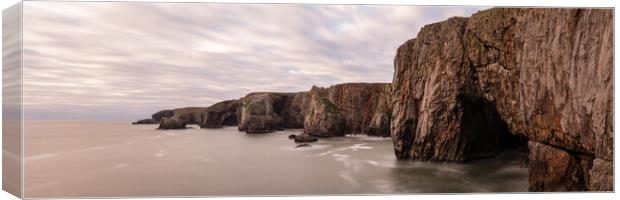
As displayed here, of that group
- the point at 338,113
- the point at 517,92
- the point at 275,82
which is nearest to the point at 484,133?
the point at 517,92

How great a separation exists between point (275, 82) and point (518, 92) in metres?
9.12

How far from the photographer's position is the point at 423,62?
19.4 metres

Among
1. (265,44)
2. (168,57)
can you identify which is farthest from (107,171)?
(265,44)

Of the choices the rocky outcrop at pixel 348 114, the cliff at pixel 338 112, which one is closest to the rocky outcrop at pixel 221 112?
the cliff at pixel 338 112

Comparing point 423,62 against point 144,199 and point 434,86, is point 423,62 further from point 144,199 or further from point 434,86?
point 144,199

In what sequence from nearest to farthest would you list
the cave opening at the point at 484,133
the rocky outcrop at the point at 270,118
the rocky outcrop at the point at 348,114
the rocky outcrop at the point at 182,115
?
the cave opening at the point at 484,133 → the rocky outcrop at the point at 182,115 → the rocky outcrop at the point at 348,114 → the rocky outcrop at the point at 270,118

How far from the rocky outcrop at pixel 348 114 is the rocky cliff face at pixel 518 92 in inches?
913

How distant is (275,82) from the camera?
1548 centimetres

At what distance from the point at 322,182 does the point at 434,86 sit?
891 centimetres

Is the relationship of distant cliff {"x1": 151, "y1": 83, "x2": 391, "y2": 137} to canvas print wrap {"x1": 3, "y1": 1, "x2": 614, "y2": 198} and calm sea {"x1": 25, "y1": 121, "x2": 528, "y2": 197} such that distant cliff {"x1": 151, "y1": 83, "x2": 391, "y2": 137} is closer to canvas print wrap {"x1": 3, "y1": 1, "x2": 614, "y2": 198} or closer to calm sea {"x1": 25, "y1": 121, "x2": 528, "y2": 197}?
canvas print wrap {"x1": 3, "y1": 1, "x2": 614, "y2": 198}

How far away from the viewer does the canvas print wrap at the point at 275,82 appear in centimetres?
930

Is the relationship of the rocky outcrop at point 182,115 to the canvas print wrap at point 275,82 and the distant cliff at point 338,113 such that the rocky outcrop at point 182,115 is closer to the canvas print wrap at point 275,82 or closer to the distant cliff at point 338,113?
the canvas print wrap at point 275,82

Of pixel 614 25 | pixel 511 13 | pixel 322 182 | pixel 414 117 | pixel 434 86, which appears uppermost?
pixel 511 13

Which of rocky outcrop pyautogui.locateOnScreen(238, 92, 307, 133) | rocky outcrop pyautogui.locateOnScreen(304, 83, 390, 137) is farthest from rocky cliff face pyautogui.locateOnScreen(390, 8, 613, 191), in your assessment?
rocky outcrop pyautogui.locateOnScreen(238, 92, 307, 133)
